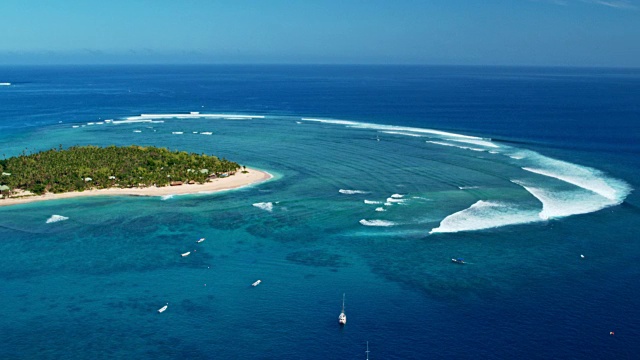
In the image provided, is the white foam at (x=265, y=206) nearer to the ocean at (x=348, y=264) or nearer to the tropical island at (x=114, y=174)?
the ocean at (x=348, y=264)

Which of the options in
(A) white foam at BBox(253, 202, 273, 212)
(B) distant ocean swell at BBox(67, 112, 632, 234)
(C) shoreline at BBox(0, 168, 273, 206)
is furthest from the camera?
(C) shoreline at BBox(0, 168, 273, 206)

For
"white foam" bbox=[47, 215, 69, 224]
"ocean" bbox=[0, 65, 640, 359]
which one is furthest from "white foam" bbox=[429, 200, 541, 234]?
"white foam" bbox=[47, 215, 69, 224]

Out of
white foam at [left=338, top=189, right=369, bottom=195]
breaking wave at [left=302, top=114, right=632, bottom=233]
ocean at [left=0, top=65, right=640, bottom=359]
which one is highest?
breaking wave at [left=302, top=114, right=632, bottom=233]

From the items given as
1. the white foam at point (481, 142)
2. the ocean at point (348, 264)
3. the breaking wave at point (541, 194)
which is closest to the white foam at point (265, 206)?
the ocean at point (348, 264)

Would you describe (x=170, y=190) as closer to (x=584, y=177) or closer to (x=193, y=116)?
(x=584, y=177)

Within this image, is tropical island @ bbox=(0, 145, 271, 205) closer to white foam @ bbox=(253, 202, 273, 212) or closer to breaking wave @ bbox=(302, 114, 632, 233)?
white foam @ bbox=(253, 202, 273, 212)
